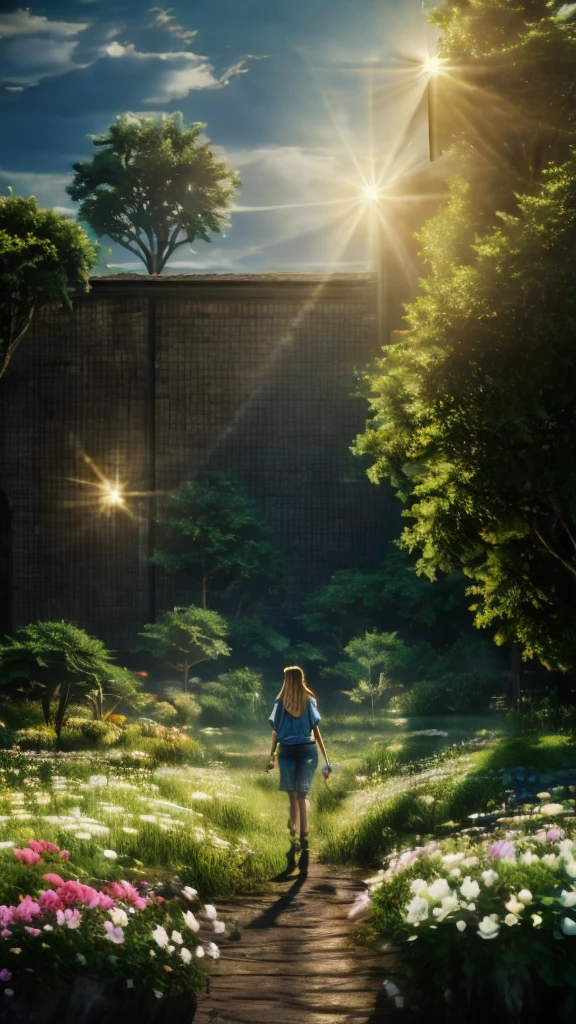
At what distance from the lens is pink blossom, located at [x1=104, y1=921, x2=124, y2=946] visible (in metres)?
5.29

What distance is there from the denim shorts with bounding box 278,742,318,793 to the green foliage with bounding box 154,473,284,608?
12.8 metres

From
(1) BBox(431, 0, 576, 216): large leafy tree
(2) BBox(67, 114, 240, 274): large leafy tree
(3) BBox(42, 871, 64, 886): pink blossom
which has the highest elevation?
(2) BBox(67, 114, 240, 274): large leafy tree

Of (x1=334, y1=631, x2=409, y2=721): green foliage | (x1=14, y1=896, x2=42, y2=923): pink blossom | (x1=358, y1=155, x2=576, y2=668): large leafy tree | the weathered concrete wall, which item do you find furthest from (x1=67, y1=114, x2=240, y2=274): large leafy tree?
(x1=14, y1=896, x2=42, y2=923): pink blossom

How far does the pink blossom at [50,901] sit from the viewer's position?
5.41 m

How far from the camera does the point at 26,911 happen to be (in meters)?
5.27

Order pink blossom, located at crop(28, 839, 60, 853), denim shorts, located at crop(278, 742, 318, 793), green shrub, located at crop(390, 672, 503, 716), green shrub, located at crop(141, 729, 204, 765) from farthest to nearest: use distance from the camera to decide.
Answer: green shrub, located at crop(390, 672, 503, 716) < green shrub, located at crop(141, 729, 204, 765) < denim shorts, located at crop(278, 742, 318, 793) < pink blossom, located at crop(28, 839, 60, 853)

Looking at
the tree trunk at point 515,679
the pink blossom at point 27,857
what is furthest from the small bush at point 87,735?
the pink blossom at point 27,857

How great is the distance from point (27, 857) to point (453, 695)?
14992mm

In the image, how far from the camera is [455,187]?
1155cm

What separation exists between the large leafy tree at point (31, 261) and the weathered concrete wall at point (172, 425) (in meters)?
2.66

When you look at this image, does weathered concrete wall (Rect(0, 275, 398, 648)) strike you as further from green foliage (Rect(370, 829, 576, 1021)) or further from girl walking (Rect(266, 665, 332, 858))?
green foliage (Rect(370, 829, 576, 1021))

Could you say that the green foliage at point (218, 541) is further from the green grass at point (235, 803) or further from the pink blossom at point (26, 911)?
the pink blossom at point (26, 911)

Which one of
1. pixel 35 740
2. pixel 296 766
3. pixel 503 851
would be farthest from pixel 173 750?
pixel 503 851

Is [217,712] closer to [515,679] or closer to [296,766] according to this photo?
[515,679]
